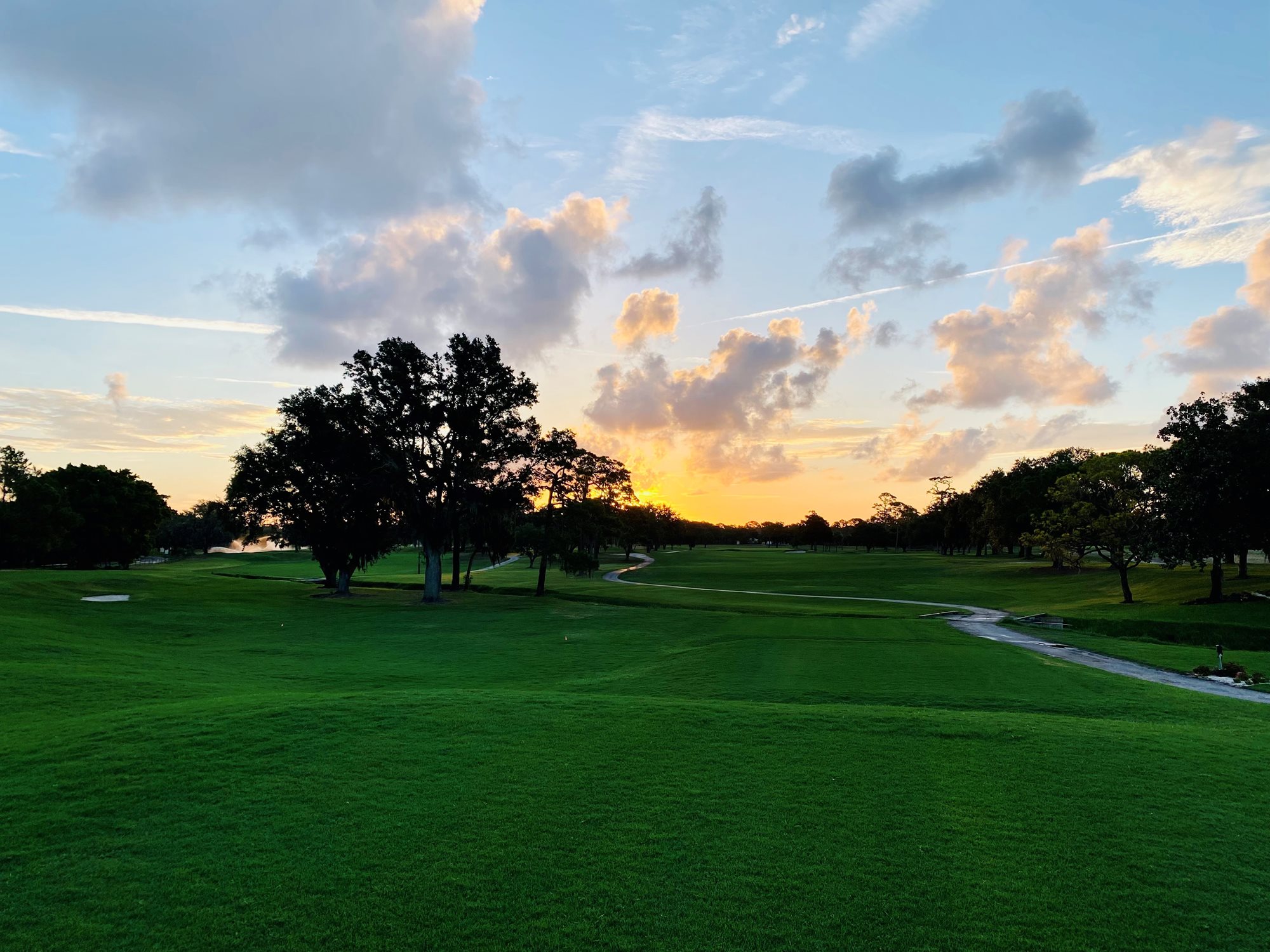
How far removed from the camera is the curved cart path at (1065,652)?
18.8 m

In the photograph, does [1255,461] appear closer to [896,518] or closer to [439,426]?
[439,426]

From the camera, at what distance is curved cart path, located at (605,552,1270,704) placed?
61.8 feet

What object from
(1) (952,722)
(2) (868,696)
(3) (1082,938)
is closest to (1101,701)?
(2) (868,696)

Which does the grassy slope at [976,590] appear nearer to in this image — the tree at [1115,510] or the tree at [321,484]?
the tree at [1115,510]

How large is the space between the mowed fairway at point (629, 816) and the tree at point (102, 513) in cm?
6579

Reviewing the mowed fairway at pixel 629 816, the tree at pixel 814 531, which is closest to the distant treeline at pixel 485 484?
the mowed fairway at pixel 629 816

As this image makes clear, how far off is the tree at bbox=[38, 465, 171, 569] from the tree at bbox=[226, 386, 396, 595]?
27.7 metres

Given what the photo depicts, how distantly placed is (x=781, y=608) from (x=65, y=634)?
37.5m

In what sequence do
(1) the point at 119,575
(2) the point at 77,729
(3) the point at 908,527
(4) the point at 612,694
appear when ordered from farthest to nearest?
(3) the point at 908,527, (1) the point at 119,575, (4) the point at 612,694, (2) the point at 77,729

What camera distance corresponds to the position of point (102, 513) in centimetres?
6888

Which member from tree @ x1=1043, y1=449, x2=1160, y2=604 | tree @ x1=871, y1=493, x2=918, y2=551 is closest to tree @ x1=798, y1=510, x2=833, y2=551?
tree @ x1=871, y1=493, x2=918, y2=551

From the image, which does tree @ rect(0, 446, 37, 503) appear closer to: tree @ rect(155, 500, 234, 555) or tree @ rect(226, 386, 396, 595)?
tree @ rect(226, 386, 396, 595)

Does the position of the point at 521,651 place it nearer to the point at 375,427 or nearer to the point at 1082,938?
the point at 1082,938

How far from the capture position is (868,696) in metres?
14.7
